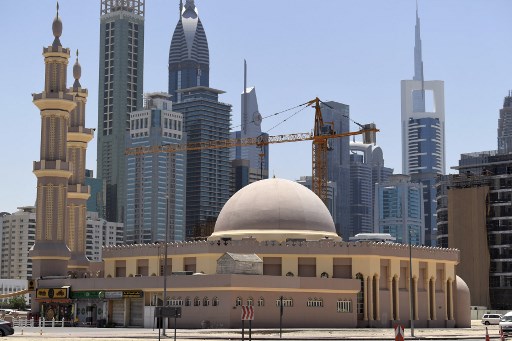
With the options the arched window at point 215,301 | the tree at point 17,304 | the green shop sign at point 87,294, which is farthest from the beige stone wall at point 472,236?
the arched window at point 215,301

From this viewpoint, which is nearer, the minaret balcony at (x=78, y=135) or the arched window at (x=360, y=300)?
the arched window at (x=360, y=300)

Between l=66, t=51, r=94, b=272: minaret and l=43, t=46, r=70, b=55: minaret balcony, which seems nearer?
l=43, t=46, r=70, b=55: minaret balcony

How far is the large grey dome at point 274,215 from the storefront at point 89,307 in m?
13.7

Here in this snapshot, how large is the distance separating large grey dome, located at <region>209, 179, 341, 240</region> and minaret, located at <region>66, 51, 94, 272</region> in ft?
63.3

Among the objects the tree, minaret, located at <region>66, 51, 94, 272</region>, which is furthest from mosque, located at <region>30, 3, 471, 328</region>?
the tree

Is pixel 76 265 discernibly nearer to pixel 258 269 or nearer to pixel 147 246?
pixel 147 246

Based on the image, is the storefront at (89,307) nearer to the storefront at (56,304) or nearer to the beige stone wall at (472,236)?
the storefront at (56,304)

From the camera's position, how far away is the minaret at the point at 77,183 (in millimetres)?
110250

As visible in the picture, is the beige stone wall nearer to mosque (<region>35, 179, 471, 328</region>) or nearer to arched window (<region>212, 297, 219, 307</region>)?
mosque (<region>35, 179, 471, 328</region>)

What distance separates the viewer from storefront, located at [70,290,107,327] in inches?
3588

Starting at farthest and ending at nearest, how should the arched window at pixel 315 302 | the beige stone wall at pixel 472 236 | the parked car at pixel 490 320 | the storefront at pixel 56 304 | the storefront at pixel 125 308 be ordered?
the beige stone wall at pixel 472 236
the parked car at pixel 490 320
the storefront at pixel 56 304
the storefront at pixel 125 308
the arched window at pixel 315 302

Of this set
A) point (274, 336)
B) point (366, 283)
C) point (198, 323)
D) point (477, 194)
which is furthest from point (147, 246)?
point (477, 194)

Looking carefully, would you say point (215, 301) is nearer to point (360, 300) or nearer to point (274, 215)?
point (274, 215)

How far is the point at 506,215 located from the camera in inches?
6378
